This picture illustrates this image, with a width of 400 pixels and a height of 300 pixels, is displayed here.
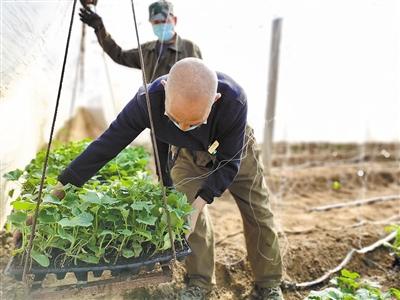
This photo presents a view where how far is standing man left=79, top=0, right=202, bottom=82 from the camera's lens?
3.81 m

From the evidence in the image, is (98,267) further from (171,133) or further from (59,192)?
(171,133)

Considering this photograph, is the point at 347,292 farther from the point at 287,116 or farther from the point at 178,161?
the point at 287,116

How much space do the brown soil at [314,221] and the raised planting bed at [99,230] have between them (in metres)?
0.28

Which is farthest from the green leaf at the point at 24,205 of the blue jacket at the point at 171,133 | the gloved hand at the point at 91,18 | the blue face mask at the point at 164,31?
the blue face mask at the point at 164,31

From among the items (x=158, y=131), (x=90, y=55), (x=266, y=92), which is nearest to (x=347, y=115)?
(x=266, y=92)

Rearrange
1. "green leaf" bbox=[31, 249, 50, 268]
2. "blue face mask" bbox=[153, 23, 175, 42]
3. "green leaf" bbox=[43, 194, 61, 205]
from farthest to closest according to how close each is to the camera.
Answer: "blue face mask" bbox=[153, 23, 175, 42], "green leaf" bbox=[43, 194, 61, 205], "green leaf" bbox=[31, 249, 50, 268]

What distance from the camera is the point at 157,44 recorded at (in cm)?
399

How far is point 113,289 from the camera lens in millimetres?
2568

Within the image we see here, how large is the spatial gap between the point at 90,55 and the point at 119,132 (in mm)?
3638

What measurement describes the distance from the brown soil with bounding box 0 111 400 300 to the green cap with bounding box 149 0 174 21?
166cm

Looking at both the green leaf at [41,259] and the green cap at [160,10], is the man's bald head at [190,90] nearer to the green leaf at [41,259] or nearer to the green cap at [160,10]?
the green leaf at [41,259]

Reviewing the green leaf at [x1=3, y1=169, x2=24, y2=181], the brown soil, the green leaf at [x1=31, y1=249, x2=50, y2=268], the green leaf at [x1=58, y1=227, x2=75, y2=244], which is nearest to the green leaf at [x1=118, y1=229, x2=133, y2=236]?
the green leaf at [x1=58, y1=227, x2=75, y2=244]

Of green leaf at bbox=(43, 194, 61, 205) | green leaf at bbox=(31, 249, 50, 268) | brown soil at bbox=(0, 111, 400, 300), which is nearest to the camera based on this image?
green leaf at bbox=(31, 249, 50, 268)

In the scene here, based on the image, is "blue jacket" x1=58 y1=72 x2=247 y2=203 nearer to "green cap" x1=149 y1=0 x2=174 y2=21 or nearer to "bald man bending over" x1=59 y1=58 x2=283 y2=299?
"bald man bending over" x1=59 y1=58 x2=283 y2=299
